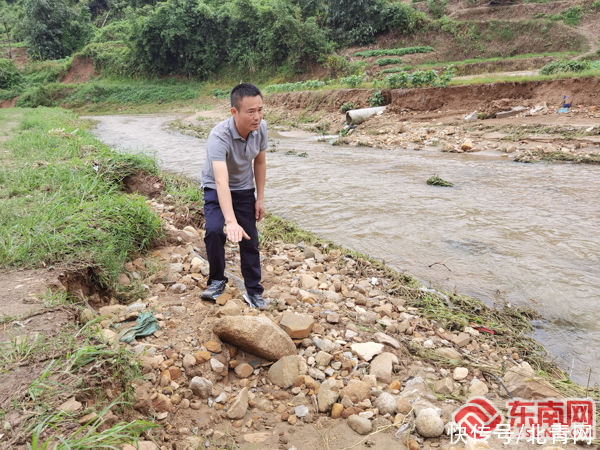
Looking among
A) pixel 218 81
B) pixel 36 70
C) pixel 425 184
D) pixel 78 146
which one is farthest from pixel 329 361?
pixel 36 70

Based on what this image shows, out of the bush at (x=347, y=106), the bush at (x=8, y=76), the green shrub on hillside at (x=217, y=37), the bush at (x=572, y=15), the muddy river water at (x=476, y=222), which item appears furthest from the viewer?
the bush at (x=8, y=76)

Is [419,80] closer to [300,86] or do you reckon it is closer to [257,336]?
[300,86]

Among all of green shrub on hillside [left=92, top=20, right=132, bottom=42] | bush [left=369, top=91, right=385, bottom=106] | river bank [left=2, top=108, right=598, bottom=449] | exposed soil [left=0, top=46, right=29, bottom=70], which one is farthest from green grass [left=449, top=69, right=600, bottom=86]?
exposed soil [left=0, top=46, right=29, bottom=70]

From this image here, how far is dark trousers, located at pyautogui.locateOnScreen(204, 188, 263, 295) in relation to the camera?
106 inches

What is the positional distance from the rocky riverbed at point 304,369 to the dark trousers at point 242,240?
0.66 ft

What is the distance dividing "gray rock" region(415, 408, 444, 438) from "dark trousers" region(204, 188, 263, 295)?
4.76 feet

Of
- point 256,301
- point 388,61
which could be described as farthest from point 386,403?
point 388,61

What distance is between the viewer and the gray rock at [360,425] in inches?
73.4

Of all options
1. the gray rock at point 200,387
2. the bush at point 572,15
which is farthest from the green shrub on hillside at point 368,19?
the gray rock at point 200,387

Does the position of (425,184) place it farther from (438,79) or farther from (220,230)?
(438,79)

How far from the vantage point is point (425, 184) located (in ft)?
23.9

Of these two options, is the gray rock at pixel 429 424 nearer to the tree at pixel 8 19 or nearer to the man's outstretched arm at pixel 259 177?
the man's outstretched arm at pixel 259 177

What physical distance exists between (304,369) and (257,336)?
33 cm

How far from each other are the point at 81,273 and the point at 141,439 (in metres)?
1.58
